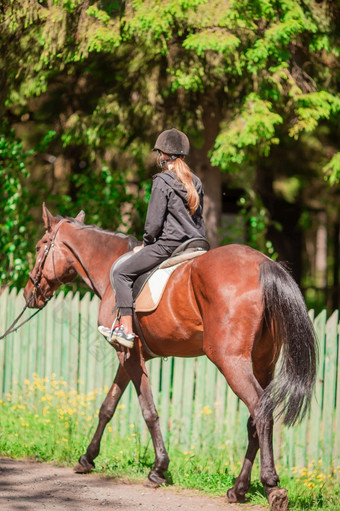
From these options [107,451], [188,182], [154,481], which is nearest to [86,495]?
[154,481]

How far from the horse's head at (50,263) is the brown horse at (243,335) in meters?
0.78

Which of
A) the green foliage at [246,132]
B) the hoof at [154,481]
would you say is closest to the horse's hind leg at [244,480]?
the hoof at [154,481]

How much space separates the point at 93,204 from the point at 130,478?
5686mm

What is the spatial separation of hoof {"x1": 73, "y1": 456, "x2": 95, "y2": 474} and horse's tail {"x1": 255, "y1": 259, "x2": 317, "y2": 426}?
87.3 inches

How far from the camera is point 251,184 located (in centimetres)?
1370

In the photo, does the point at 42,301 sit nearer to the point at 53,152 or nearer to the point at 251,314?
the point at 251,314

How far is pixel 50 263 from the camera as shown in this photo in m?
6.91

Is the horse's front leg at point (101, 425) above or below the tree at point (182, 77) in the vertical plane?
below

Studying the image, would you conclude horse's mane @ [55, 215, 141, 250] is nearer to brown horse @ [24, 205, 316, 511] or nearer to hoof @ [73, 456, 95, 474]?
brown horse @ [24, 205, 316, 511]

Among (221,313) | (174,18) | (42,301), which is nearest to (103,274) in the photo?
(42,301)

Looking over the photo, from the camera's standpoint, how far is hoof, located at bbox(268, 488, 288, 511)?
5.08 metres

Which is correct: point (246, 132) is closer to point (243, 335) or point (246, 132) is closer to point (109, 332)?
point (109, 332)

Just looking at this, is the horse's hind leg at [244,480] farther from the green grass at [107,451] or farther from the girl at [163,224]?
the girl at [163,224]

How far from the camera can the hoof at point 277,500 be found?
5.08 meters
